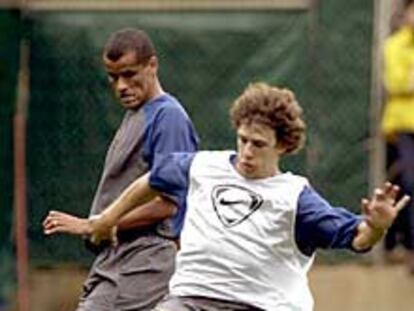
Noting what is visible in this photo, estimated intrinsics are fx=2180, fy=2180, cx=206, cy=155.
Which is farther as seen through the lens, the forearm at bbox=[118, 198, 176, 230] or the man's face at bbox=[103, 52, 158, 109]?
the man's face at bbox=[103, 52, 158, 109]

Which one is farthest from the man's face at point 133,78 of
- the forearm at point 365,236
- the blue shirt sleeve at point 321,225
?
the forearm at point 365,236

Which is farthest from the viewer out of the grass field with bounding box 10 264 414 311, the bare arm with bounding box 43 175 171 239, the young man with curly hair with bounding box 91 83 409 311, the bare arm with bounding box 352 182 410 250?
the grass field with bounding box 10 264 414 311

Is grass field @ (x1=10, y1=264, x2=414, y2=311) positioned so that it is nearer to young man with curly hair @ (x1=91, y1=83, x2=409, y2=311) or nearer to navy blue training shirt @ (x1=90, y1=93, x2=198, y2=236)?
navy blue training shirt @ (x1=90, y1=93, x2=198, y2=236)

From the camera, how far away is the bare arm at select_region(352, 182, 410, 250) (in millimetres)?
7863

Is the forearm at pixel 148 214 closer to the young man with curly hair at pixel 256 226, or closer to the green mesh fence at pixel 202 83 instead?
the young man with curly hair at pixel 256 226

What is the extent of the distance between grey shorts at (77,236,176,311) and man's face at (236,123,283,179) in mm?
884

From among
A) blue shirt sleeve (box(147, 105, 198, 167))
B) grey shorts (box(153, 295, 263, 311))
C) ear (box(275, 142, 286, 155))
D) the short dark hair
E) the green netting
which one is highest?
the short dark hair

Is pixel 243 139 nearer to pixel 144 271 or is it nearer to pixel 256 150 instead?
pixel 256 150

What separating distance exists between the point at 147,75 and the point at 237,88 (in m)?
4.49

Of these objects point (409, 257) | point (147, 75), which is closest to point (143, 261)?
point (147, 75)

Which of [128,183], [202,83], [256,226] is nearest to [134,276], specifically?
[128,183]

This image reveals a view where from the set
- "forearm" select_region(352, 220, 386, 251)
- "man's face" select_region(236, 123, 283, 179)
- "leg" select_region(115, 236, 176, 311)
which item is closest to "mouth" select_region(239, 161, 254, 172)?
"man's face" select_region(236, 123, 283, 179)

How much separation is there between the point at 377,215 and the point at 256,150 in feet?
1.89

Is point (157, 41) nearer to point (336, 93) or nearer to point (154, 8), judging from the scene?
point (154, 8)
